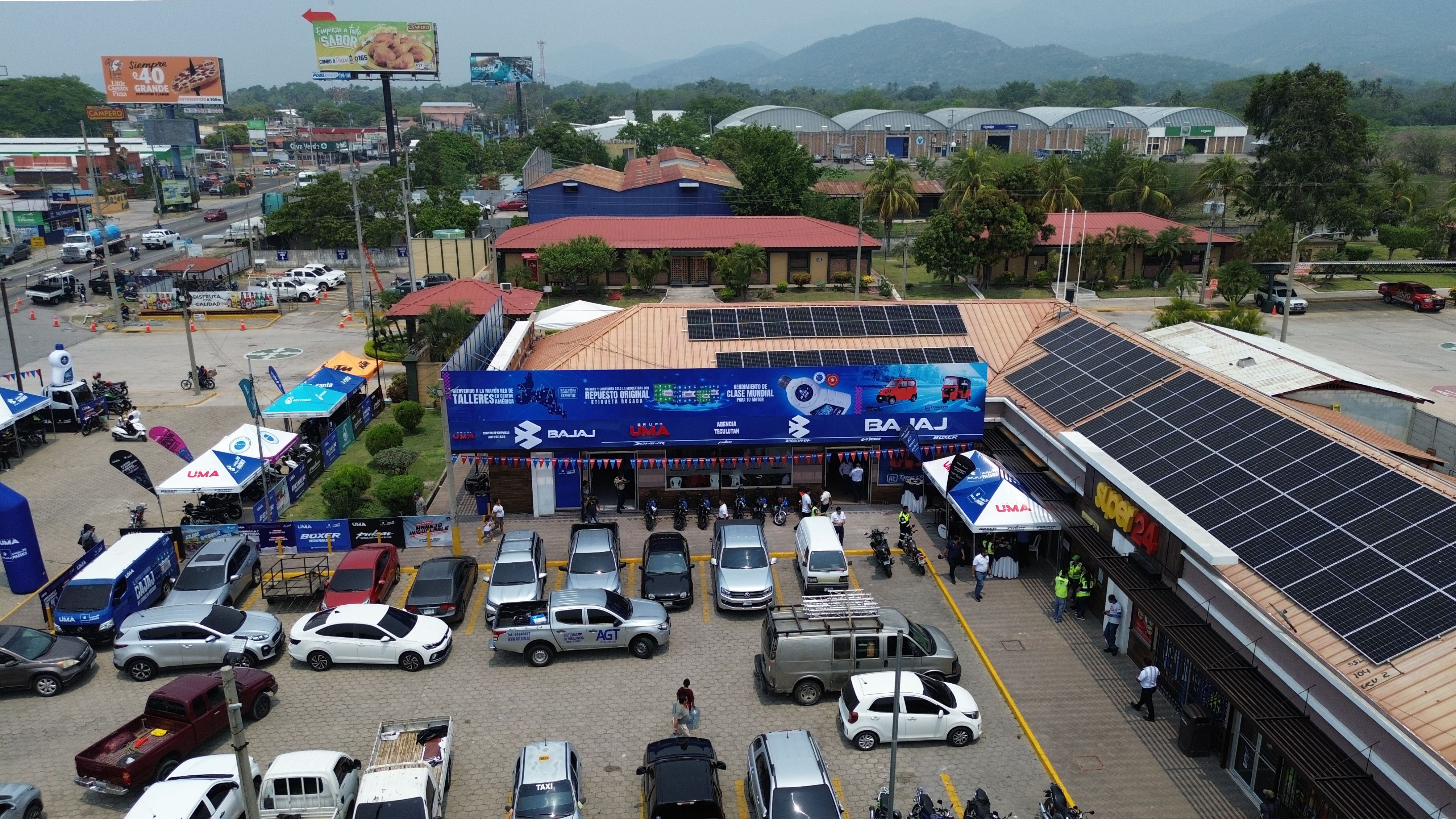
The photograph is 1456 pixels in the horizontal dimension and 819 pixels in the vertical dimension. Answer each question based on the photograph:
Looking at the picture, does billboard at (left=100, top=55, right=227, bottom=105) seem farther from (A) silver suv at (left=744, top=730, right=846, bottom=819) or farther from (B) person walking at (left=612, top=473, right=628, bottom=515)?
(A) silver suv at (left=744, top=730, right=846, bottom=819)

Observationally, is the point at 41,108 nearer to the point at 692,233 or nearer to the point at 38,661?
the point at 692,233

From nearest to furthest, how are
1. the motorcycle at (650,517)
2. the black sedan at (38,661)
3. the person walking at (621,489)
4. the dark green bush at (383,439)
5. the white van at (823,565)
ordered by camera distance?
the black sedan at (38,661), the white van at (823,565), the motorcycle at (650,517), the person walking at (621,489), the dark green bush at (383,439)

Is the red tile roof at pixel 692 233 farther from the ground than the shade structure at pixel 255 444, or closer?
→ farther from the ground

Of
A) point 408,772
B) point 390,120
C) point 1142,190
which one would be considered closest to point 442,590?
point 408,772

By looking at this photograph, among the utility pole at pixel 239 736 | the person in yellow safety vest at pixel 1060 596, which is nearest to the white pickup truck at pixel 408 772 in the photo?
the utility pole at pixel 239 736

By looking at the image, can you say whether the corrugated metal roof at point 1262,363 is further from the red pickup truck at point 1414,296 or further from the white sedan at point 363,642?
the red pickup truck at point 1414,296

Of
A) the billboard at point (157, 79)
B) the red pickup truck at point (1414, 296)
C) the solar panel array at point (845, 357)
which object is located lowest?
the red pickup truck at point (1414, 296)

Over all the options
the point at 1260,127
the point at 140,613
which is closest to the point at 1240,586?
the point at 140,613

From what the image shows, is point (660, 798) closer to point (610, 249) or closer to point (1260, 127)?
point (610, 249)
